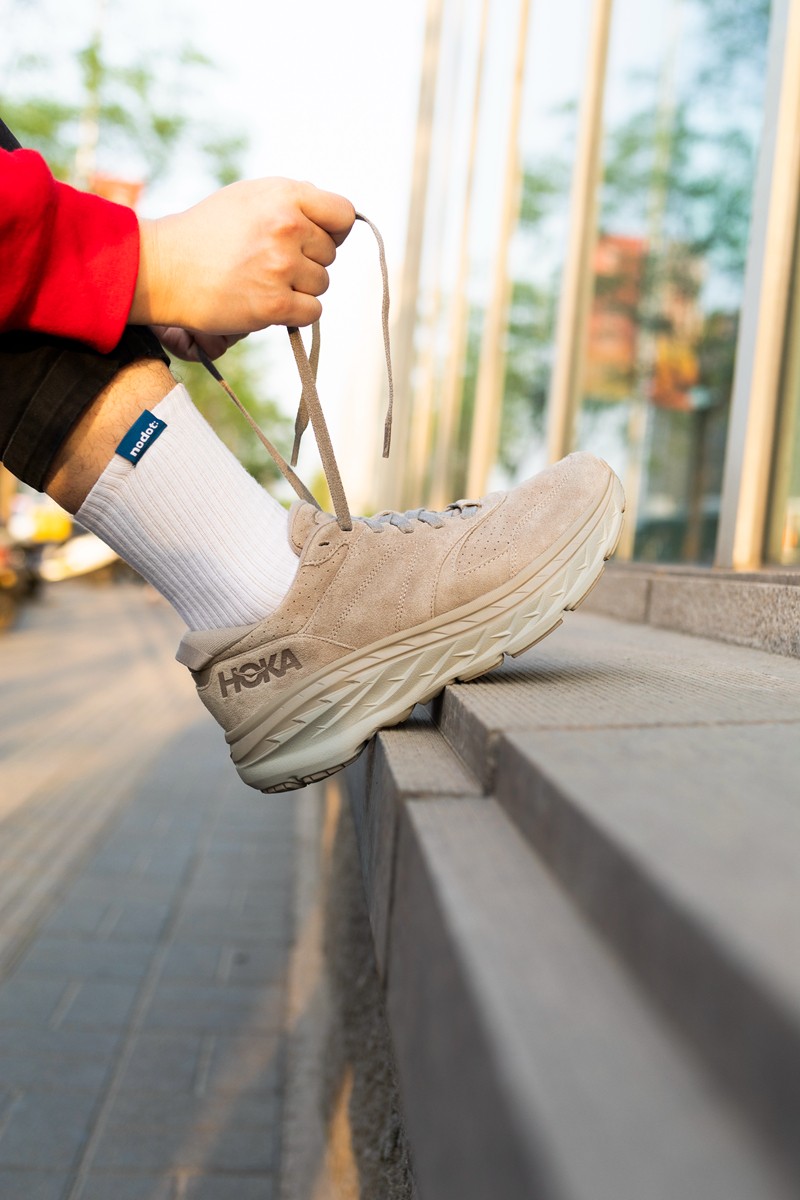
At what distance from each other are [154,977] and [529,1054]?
2428mm

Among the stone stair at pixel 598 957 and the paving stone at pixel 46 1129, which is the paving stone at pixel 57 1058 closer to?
the paving stone at pixel 46 1129

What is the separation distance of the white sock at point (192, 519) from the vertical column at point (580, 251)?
3.61 meters

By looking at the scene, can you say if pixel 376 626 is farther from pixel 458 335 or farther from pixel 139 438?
pixel 458 335

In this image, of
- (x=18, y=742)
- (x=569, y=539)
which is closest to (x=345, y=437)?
(x=18, y=742)

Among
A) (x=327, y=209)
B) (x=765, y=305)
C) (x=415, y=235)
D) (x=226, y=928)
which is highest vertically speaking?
(x=415, y=235)

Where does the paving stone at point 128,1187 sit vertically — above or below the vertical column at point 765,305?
below

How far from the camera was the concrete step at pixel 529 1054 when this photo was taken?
0.44m

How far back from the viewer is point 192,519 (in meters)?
1.28

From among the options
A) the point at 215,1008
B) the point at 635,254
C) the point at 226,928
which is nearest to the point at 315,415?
the point at 215,1008

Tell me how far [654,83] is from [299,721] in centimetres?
370

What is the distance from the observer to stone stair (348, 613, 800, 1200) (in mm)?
446

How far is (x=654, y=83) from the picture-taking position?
13.3 feet

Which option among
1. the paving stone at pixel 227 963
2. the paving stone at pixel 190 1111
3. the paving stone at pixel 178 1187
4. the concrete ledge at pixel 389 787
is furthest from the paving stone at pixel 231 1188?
the concrete ledge at pixel 389 787

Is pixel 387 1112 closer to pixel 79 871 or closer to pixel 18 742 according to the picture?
pixel 79 871
